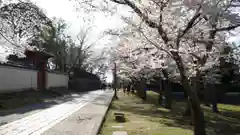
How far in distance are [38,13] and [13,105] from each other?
6750 mm

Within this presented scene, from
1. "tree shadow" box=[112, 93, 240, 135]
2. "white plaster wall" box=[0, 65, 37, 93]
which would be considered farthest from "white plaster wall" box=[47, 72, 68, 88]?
"tree shadow" box=[112, 93, 240, 135]

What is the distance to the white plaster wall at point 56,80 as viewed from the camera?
114 feet

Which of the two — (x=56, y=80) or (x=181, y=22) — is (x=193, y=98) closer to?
(x=181, y=22)

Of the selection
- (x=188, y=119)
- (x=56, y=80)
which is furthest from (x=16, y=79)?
(x=56, y=80)

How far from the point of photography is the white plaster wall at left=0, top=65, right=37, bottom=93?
20969 millimetres

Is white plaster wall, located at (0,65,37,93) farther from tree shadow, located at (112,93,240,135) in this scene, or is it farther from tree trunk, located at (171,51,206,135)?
tree trunk, located at (171,51,206,135)

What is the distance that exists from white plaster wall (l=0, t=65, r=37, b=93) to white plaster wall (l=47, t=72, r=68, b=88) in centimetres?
591

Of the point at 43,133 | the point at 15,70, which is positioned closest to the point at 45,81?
the point at 15,70

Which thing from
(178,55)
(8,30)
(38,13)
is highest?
(38,13)

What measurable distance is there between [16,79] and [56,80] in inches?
637

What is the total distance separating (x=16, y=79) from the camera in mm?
23344

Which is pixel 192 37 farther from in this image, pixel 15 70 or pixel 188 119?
pixel 15 70

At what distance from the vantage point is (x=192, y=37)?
27.0 ft

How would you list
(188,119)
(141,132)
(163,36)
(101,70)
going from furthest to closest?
(101,70), (188,119), (141,132), (163,36)
